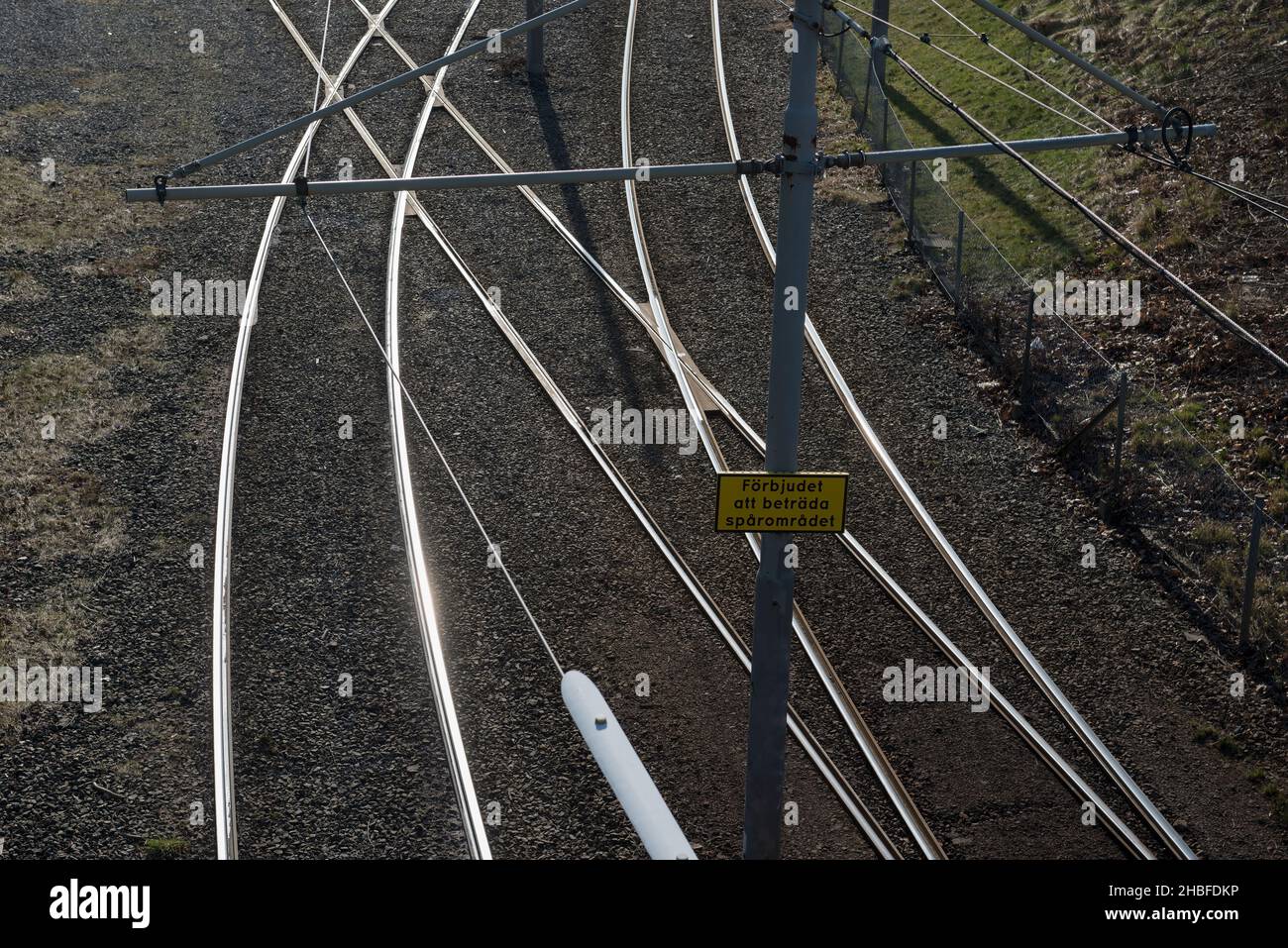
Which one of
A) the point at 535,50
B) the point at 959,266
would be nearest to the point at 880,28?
the point at 535,50

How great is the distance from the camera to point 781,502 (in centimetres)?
763

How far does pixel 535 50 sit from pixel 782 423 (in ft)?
58.8

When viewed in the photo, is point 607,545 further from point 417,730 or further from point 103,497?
point 103,497

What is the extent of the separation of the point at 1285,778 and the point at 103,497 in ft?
34.9

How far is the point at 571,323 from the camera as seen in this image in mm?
16422

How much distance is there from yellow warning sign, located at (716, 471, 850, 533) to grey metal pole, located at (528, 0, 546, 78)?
704 inches

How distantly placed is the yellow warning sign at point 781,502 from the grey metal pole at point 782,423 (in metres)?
0.24

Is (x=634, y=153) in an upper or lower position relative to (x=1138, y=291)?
upper

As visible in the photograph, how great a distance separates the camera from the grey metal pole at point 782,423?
24.5ft

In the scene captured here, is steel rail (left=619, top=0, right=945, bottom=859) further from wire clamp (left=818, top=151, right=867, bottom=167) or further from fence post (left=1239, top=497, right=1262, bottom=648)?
wire clamp (left=818, top=151, right=867, bottom=167)

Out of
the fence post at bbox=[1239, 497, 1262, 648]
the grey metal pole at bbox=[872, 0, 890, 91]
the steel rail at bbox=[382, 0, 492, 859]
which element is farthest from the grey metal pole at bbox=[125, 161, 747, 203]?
the grey metal pole at bbox=[872, 0, 890, 91]

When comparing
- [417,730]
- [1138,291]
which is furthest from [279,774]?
[1138,291]

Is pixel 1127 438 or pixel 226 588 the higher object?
pixel 1127 438

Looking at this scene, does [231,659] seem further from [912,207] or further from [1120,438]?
[912,207]
